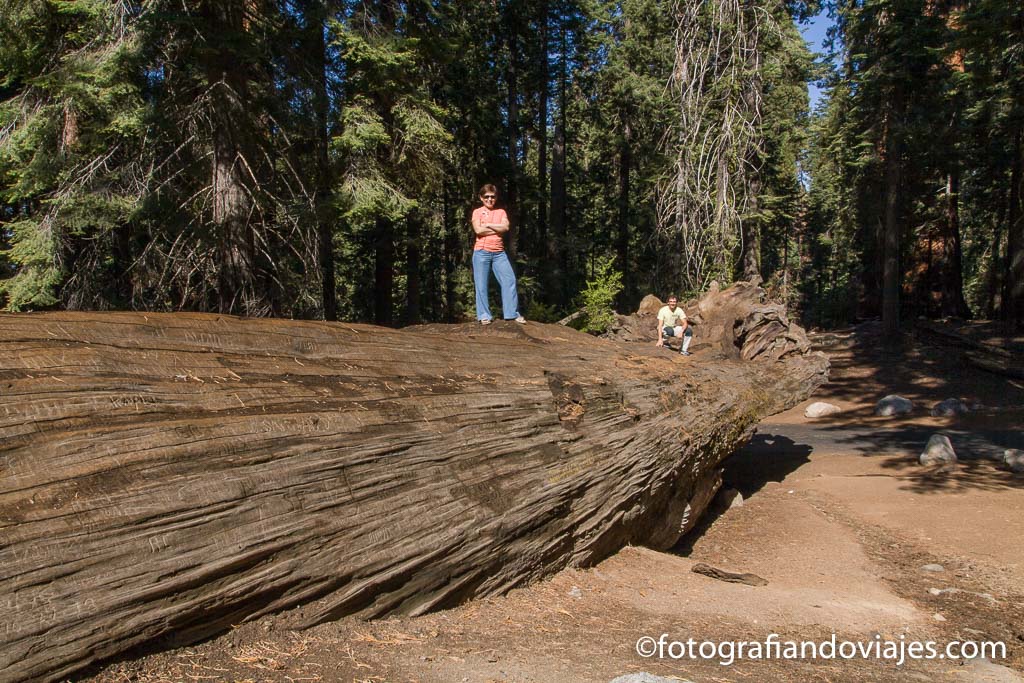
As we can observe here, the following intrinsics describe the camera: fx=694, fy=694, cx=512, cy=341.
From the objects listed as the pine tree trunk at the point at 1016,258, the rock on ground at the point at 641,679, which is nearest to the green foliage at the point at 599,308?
the pine tree trunk at the point at 1016,258

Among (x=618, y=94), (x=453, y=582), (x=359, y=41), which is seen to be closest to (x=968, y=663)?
(x=453, y=582)

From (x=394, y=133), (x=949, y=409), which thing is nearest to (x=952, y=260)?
(x=949, y=409)

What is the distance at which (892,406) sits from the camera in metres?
17.7

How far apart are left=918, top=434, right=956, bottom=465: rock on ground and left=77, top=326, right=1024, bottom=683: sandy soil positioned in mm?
242

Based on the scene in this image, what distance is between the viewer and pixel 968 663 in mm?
4805

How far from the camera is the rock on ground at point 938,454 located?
1179 centimetres

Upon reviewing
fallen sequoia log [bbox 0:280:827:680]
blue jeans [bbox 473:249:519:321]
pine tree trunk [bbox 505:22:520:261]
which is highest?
pine tree trunk [bbox 505:22:520:261]

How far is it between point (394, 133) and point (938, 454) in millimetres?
12088

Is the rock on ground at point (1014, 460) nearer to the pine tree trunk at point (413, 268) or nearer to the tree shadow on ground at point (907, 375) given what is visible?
the tree shadow on ground at point (907, 375)

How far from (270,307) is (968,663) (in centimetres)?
1129

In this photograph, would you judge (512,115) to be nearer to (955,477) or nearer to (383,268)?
(383,268)

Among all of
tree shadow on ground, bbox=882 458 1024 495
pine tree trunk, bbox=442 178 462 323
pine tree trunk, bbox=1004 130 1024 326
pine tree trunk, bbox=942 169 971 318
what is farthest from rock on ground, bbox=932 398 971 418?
pine tree trunk, bbox=442 178 462 323

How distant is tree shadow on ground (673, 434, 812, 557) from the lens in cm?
1002

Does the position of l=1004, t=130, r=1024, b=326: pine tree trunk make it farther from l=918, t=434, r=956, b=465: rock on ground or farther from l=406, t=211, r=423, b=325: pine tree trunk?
l=406, t=211, r=423, b=325: pine tree trunk
